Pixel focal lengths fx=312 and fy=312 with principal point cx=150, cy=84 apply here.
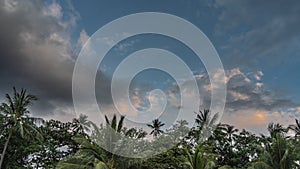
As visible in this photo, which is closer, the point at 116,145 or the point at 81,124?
the point at 116,145

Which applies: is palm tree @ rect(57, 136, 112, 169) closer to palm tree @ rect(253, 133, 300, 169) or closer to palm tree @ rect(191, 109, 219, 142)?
palm tree @ rect(253, 133, 300, 169)

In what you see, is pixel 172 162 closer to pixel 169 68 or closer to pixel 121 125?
pixel 121 125

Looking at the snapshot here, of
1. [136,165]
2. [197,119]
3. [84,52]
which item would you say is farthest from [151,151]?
[197,119]

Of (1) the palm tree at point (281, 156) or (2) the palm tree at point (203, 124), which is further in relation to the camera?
(2) the palm tree at point (203, 124)

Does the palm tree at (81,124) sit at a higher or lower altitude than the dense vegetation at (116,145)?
higher

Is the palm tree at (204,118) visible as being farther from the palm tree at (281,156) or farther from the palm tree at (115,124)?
the palm tree at (115,124)

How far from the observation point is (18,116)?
907 inches

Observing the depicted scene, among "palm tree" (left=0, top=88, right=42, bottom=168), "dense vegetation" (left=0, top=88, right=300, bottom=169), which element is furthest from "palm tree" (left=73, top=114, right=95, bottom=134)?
"palm tree" (left=0, top=88, right=42, bottom=168)

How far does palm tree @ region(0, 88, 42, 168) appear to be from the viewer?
22.6 metres

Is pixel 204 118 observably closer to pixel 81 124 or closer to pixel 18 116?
pixel 81 124

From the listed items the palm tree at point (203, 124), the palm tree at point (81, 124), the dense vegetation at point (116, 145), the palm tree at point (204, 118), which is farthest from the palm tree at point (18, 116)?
the palm tree at point (204, 118)

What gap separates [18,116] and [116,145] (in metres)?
8.91

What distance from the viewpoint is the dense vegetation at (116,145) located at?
734 inches

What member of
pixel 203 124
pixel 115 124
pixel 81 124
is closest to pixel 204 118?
pixel 203 124
